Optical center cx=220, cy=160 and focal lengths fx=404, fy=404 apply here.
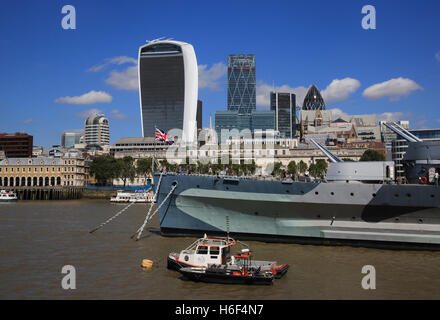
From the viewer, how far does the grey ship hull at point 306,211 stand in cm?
2520

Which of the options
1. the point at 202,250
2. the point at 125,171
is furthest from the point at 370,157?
the point at 202,250

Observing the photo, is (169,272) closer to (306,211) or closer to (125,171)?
(306,211)

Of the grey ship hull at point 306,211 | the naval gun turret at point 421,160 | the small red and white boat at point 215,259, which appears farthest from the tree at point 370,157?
the small red and white boat at point 215,259

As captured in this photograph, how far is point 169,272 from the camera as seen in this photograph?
2092cm

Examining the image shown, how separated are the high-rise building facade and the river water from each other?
162 m

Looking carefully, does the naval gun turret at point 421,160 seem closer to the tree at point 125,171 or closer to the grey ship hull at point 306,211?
the grey ship hull at point 306,211

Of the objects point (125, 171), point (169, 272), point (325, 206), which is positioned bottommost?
point (169, 272)

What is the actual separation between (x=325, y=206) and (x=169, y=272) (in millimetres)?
11311

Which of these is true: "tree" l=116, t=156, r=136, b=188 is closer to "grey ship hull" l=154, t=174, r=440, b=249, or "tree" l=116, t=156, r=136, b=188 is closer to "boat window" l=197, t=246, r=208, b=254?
"grey ship hull" l=154, t=174, r=440, b=249

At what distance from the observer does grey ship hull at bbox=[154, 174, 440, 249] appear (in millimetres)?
25203

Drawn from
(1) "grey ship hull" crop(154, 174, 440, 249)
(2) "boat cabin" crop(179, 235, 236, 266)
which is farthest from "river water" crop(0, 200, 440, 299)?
(2) "boat cabin" crop(179, 235, 236, 266)

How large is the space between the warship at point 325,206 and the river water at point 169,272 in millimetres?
928

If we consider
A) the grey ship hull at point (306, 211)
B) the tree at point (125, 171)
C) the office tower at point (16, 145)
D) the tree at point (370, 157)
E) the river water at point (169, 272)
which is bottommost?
the river water at point (169, 272)
